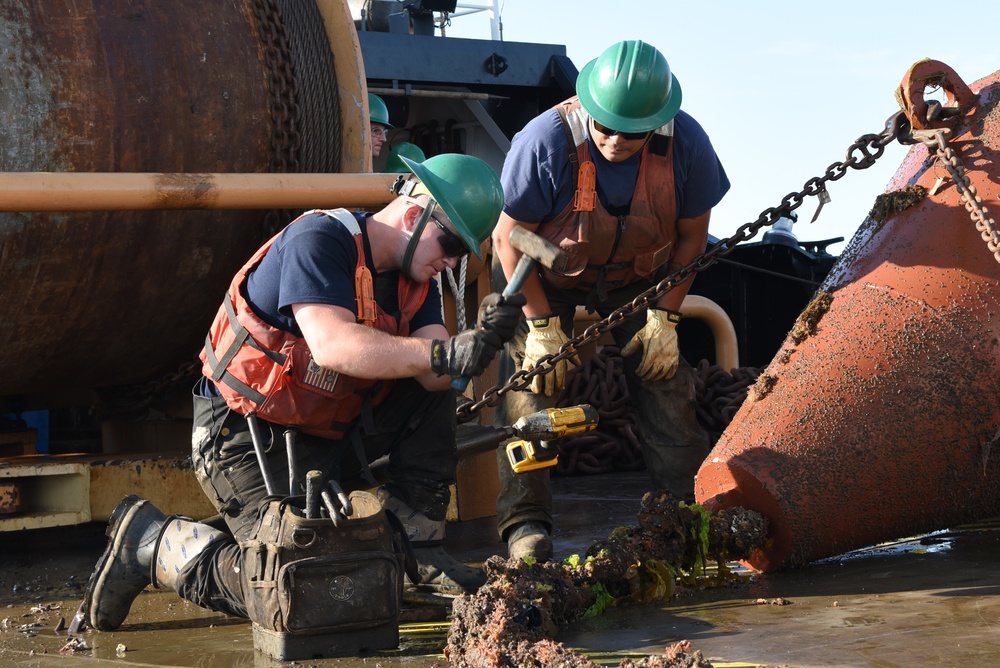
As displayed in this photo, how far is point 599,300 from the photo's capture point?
4.11m

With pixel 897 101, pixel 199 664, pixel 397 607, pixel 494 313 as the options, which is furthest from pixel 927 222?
pixel 199 664

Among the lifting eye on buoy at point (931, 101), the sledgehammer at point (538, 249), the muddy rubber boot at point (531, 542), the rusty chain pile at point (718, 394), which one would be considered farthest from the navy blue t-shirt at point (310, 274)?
the rusty chain pile at point (718, 394)

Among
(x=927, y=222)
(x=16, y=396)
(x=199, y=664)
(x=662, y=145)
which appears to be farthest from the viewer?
(x=16, y=396)

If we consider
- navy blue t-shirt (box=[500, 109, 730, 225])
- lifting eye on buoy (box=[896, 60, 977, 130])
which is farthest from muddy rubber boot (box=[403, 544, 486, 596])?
lifting eye on buoy (box=[896, 60, 977, 130])

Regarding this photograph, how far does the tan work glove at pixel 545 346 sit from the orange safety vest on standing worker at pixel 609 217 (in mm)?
173

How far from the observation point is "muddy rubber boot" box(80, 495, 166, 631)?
3.09 m

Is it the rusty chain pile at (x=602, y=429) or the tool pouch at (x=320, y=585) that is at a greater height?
the rusty chain pile at (x=602, y=429)

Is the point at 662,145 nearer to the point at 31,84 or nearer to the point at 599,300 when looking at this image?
the point at 599,300

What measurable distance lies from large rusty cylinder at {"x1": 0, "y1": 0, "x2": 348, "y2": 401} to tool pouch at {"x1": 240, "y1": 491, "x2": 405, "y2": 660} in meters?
1.55

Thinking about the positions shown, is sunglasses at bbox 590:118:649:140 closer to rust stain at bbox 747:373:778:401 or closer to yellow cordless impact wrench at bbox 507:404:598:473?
rust stain at bbox 747:373:778:401

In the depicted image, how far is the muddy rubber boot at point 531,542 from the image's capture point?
12.1ft

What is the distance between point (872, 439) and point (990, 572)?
488 mm

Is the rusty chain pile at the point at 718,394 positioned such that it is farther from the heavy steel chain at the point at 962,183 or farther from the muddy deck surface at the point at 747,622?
the heavy steel chain at the point at 962,183

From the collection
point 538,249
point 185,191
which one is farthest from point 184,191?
point 538,249
